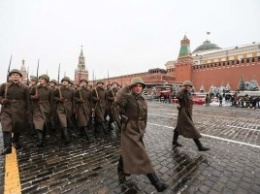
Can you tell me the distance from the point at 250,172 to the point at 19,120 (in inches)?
217

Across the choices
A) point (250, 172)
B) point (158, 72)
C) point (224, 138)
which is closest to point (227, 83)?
point (158, 72)

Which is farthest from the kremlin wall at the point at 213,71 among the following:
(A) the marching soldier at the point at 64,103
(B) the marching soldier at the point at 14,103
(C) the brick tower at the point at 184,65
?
(B) the marching soldier at the point at 14,103

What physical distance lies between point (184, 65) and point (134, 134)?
50224 millimetres

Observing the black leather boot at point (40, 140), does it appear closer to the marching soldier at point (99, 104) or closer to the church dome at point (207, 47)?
the marching soldier at point (99, 104)

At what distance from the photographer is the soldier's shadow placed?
357cm

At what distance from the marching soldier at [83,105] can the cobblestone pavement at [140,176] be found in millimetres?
589

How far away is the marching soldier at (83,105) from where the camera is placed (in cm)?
662

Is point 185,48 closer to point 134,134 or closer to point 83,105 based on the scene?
point 83,105

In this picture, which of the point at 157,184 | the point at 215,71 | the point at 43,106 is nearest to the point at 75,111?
the point at 43,106

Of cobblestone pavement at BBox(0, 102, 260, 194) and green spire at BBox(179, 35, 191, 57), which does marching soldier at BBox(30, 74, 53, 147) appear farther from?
green spire at BBox(179, 35, 191, 57)

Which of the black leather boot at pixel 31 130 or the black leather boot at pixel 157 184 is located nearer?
the black leather boot at pixel 157 184

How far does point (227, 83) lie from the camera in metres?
44.6

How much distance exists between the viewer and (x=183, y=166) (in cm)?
426

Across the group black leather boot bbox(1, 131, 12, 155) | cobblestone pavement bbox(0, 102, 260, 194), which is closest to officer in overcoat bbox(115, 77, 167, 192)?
cobblestone pavement bbox(0, 102, 260, 194)
